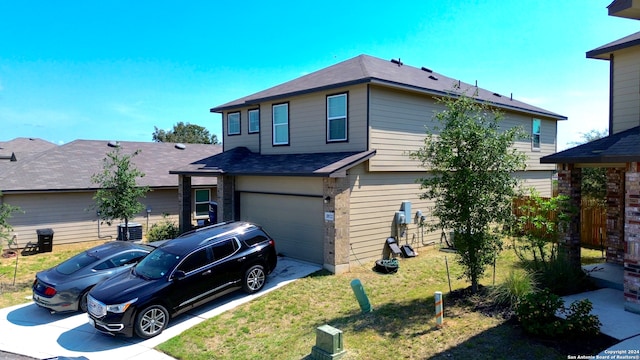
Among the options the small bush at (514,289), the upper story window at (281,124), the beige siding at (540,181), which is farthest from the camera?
the beige siding at (540,181)

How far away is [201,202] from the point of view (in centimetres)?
2266

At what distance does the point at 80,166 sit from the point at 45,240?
16.0 ft

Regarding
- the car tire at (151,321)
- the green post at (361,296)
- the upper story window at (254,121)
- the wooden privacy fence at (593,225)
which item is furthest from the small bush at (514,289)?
the upper story window at (254,121)

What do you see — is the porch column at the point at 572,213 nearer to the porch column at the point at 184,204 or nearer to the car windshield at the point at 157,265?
the car windshield at the point at 157,265

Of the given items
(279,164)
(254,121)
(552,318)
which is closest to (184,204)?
(254,121)

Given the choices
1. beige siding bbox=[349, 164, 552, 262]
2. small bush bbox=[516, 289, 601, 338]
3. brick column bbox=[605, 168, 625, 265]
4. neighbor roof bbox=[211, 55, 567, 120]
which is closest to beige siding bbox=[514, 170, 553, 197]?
neighbor roof bbox=[211, 55, 567, 120]

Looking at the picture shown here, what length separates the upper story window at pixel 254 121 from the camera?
1766 centimetres

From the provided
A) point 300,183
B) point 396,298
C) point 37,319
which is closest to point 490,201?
point 396,298

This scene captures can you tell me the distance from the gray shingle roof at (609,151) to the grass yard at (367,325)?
3521mm

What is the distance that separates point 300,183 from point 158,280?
19.1 feet

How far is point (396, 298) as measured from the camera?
9.54m

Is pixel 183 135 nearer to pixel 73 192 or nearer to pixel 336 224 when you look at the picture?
pixel 73 192

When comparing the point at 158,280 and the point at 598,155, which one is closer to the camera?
the point at 598,155

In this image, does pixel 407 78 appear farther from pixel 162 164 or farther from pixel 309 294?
pixel 162 164
